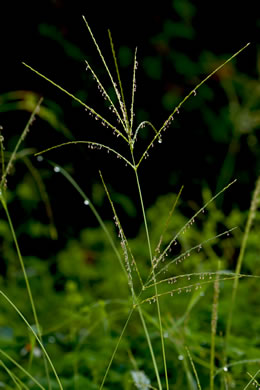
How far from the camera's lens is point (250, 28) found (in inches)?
155

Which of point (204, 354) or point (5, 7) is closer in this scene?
point (204, 354)

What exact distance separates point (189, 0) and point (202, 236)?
1.47m

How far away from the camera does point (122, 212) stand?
Answer: 383 centimetres

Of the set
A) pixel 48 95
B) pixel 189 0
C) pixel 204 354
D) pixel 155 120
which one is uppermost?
pixel 189 0

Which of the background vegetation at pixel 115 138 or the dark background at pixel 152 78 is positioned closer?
the background vegetation at pixel 115 138

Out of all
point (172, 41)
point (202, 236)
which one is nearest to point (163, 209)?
point (202, 236)

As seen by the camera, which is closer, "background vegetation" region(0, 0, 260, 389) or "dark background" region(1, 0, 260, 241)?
"background vegetation" region(0, 0, 260, 389)

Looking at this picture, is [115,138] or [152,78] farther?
[152,78]

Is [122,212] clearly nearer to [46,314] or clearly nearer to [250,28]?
[46,314]

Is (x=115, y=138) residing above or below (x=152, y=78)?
below

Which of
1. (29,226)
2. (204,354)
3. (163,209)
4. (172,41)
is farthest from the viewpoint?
(172,41)

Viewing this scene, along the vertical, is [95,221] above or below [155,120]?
below

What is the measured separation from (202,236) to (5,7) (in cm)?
168

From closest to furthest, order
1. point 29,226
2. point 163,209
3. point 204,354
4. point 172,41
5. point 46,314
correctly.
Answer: point 204,354, point 46,314, point 163,209, point 29,226, point 172,41
